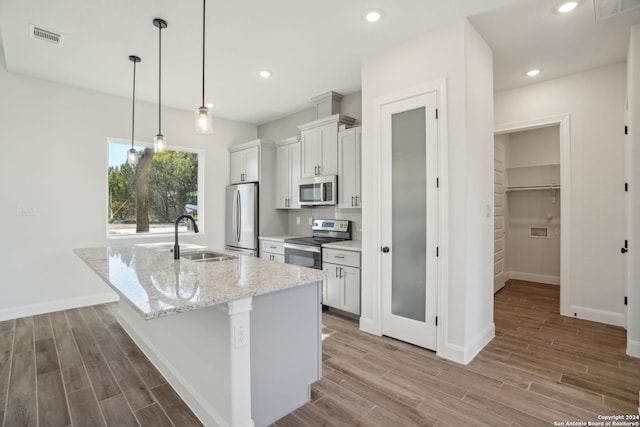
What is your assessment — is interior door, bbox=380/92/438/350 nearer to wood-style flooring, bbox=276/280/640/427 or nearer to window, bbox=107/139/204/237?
wood-style flooring, bbox=276/280/640/427

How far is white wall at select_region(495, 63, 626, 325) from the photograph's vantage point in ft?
11.1

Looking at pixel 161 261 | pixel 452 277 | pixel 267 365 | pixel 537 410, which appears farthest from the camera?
pixel 452 277

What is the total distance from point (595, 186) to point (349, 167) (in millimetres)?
2790

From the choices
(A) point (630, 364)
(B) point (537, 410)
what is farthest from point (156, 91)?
(A) point (630, 364)

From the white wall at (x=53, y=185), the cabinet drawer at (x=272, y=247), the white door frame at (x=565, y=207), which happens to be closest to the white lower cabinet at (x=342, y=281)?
the cabinet drawer at (x=272, y=247)

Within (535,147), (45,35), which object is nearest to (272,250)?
(45,35)

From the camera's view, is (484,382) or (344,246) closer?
(484,382)

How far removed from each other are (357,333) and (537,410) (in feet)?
5.24

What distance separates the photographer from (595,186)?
Answer: 3.51 metres

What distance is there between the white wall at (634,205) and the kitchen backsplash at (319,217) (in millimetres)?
2666

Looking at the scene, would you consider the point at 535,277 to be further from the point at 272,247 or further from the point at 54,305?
the point at 54,305

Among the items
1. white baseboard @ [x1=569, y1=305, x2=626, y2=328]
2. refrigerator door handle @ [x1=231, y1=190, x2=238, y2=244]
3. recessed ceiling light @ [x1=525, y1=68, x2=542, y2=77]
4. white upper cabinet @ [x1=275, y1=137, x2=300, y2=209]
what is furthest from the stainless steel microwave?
white baseboard @ [x1=569, y1=305, x2=626, y2=328]

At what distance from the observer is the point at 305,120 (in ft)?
16.8

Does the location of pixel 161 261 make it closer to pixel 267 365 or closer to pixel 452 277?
pixel 267 365
